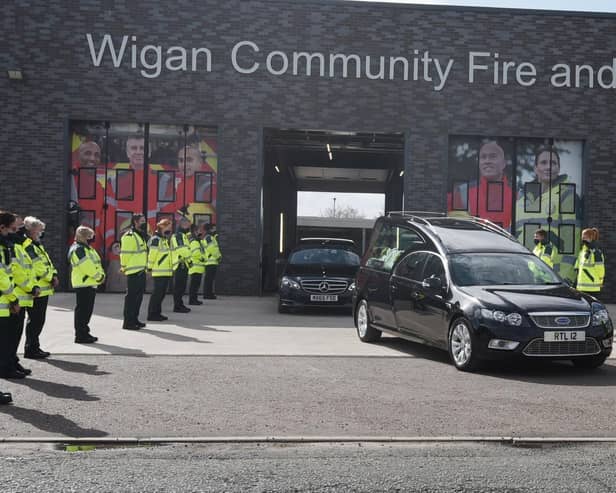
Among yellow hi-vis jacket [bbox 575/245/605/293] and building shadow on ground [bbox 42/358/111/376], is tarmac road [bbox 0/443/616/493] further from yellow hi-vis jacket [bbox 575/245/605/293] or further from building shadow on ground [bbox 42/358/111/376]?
yellow hi-vis jacket [bbox 575/245/605/293]

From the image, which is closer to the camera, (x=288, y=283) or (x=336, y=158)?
→ (x=288, y=283)

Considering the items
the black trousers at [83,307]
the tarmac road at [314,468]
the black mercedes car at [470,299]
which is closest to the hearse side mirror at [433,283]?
the black mercedes car at [470,299]

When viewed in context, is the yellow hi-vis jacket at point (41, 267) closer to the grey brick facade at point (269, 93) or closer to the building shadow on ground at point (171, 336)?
the building shadow on ground at point (171, 336)

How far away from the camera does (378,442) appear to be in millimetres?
5746

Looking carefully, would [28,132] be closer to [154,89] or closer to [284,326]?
[154,89]

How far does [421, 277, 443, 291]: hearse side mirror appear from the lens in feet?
32.2

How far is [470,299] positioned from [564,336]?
1.09 metres

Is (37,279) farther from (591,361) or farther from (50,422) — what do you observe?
(591,361)

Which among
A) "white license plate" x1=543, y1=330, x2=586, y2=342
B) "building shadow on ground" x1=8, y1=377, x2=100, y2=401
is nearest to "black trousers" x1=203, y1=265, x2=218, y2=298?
"building shadow on ground" x1=8, y1=377, x2=100, y2=401

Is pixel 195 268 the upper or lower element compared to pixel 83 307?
upper

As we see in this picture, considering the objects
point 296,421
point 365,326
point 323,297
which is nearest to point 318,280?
point 323,297

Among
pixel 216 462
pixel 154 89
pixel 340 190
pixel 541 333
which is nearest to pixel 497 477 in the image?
pixel 216 462

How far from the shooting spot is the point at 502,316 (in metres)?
8.84

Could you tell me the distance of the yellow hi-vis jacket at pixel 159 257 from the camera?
13969mm
